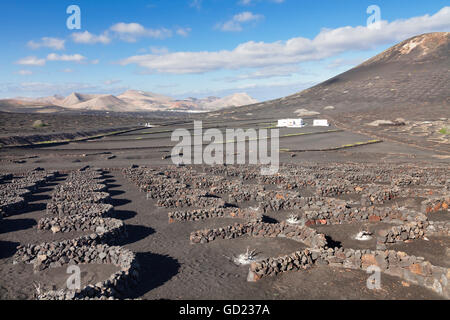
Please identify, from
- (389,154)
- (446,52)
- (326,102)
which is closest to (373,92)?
(326,102)

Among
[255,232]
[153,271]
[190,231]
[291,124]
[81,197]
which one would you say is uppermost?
[291,124]

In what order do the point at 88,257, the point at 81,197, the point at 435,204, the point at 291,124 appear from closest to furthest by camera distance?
the point at 88,257 → the point at 435,204 → the point at 81,197 → the point at 291,124

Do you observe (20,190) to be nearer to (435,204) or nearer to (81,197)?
(81,197)

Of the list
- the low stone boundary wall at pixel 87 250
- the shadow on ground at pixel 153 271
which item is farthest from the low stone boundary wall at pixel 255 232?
the low stone boundary wall at pixel 87 250

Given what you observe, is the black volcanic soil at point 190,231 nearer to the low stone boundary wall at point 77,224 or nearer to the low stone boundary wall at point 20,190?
the low stone boundary wall at point 77,224

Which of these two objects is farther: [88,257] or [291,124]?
[291,124]

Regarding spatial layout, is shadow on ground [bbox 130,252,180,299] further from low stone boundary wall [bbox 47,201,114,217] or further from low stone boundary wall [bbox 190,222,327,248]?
low stone boundary wall [bbox 47,201,114,217]

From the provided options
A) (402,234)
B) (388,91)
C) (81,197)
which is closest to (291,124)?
(388,91)

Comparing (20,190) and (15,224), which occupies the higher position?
(20,190)
